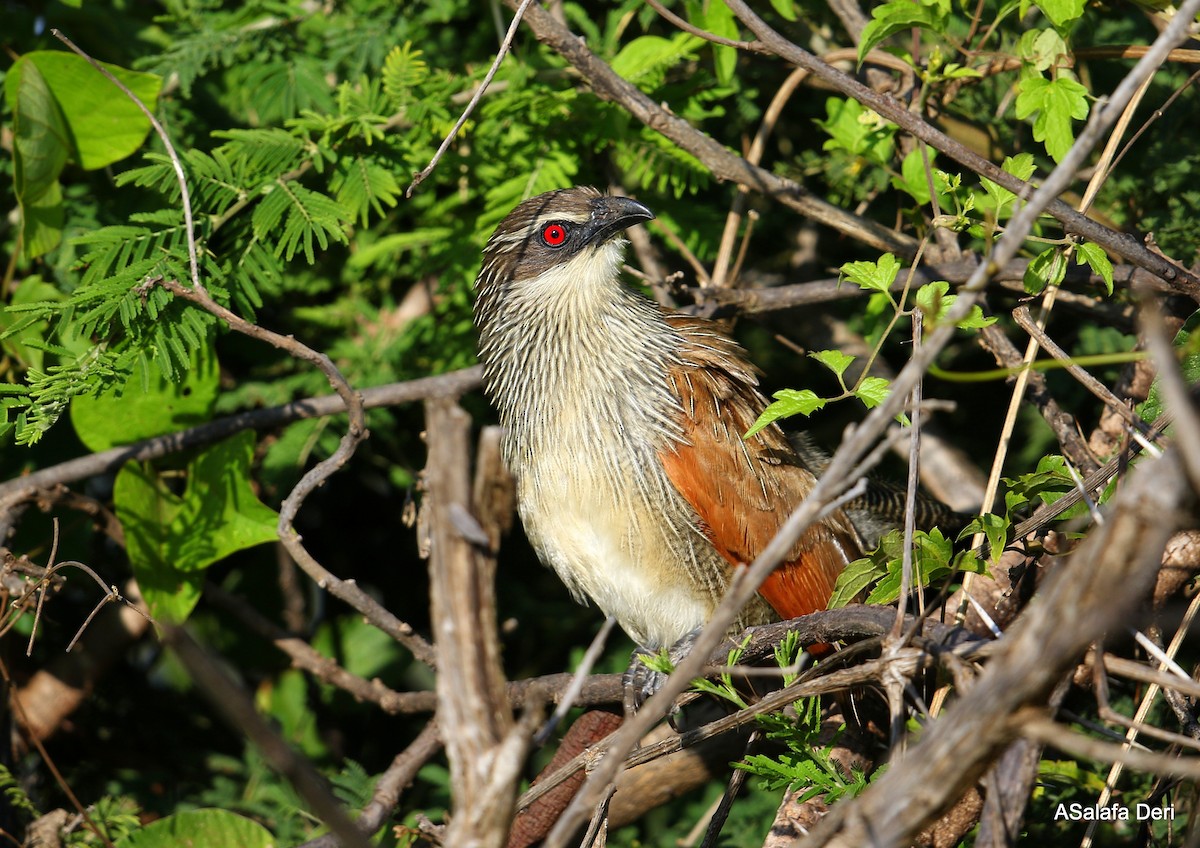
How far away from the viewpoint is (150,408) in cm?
367

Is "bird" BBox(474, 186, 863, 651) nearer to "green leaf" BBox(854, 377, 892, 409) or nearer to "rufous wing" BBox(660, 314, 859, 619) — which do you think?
"rufous wing" BBox(660, 314, 859, 619)

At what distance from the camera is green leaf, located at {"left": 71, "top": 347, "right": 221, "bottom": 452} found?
3.57 meters

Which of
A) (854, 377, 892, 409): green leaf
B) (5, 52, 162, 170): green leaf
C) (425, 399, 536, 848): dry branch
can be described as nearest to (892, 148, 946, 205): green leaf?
(854, 377, 892, 409): green leaf

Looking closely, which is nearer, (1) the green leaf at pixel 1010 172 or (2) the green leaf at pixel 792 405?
(2) the green leaf at pixel 792 405

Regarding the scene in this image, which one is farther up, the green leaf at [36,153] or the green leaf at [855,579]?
the green leaf at [36,153]

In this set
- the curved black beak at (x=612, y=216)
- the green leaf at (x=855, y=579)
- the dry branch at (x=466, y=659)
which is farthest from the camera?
the curved black beak at (x=612, y=216)

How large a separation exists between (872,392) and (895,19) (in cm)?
114

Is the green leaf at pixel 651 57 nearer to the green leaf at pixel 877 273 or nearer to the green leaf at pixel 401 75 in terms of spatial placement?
the green leaf at pixel 401 75

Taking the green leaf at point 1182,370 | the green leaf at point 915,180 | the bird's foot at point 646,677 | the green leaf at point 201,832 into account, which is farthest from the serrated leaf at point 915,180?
the green leaf at point 201,832

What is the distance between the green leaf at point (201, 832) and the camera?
3393mm

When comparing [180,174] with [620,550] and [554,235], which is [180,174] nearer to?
[554,235]

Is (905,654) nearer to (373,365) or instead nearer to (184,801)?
(373,365)

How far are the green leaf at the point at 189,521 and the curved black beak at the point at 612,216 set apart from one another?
4.62 ft

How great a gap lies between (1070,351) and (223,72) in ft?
12.3
